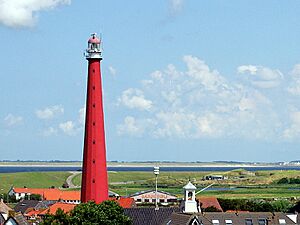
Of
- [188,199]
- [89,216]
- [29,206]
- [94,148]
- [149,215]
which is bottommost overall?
[149,215]

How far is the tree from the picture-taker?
189 ft

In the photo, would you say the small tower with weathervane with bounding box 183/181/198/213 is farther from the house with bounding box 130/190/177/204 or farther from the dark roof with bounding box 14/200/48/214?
the house with bounding box 130/190/177/204

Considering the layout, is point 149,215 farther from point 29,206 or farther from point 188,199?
point 29,206

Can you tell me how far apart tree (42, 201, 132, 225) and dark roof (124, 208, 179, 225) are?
40.5 ft

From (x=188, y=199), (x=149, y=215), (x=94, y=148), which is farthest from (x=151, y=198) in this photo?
(x=94, y=148)

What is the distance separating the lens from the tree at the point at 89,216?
189 feet

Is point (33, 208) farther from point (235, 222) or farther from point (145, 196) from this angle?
point (235, 222)

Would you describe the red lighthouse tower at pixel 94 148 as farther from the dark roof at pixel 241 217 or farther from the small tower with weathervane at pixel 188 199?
the dark roof at pixel 241 217

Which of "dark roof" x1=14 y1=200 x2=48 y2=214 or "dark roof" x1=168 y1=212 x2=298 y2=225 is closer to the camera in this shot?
"dark roof" x1=168 y1=212 x2=298 y2=225

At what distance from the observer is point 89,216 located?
57938mm

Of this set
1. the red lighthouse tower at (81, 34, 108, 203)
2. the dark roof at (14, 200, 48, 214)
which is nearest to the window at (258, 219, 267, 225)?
the red lighthouse tower at (81, 34, 108, 203)

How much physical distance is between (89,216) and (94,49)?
65.8ft

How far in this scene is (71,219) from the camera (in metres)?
57.5

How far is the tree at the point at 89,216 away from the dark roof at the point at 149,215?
1235 cm
